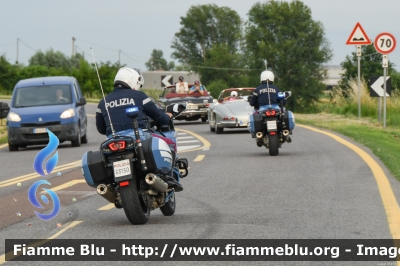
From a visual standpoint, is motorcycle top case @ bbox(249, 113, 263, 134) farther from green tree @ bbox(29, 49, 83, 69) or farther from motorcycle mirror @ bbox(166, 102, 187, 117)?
green tree @ bbox(29, 49, 83, 69)

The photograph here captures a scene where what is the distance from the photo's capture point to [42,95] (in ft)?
77.8

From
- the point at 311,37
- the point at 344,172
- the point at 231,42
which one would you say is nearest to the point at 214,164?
the point at 344,172

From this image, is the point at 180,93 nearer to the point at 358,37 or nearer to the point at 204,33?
the point at 358,37

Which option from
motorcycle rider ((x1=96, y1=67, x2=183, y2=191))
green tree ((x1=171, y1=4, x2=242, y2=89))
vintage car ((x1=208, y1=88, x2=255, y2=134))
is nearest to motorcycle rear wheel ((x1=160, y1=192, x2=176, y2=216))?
motorcycle rider ((x1=96, y1=67, x2=183, y2=191))

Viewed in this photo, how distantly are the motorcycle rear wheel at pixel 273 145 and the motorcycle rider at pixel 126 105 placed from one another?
795cm

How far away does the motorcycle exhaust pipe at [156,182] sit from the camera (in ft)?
30.0

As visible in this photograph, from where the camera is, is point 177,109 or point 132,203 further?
point 177,109

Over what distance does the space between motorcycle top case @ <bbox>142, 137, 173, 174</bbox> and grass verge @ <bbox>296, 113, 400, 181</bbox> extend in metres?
4.86

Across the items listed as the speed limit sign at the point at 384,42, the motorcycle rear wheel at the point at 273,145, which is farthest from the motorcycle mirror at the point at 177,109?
the speed limit sign at the point at 384,42

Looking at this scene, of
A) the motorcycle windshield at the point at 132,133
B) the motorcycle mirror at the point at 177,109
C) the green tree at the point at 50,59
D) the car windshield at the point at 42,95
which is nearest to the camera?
the motorcycle windshield at the point at 132,133

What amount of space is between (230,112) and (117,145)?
17.1 m

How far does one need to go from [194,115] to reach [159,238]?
24579 millimetres

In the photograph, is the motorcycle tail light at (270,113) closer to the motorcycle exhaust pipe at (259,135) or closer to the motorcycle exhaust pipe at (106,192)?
the motorcycle exhaust pipe at (259,135)

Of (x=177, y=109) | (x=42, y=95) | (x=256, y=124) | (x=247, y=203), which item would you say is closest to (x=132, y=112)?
(x=177, y=109)
